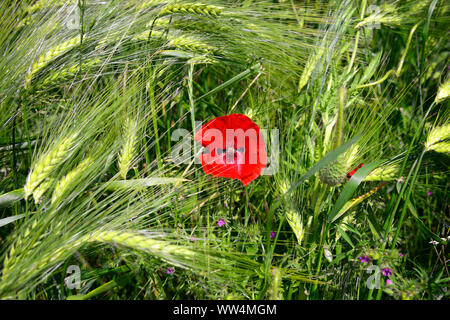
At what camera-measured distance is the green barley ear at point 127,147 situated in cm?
A: 89

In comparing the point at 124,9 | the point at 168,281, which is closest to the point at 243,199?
the point at 168,281

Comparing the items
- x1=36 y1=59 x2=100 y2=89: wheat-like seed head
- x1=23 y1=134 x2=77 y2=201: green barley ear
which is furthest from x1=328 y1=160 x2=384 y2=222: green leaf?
x1=36 y1=59 x2=100 y2=89: wheat-like seed head

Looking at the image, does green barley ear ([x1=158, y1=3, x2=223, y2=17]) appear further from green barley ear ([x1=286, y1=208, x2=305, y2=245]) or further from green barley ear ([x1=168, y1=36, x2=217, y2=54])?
green barley ear ([x1=286, y1=208, x2=305, y2=245])

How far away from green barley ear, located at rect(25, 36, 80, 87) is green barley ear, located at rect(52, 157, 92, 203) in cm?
26

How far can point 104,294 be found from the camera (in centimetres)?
97

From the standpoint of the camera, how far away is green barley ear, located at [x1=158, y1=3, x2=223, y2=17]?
3.20 ft

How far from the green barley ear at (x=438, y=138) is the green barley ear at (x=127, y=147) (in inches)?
26.4

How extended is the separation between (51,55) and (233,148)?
19.0 inches

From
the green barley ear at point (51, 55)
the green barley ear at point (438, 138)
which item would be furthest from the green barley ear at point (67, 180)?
the green barley ear at point (438, 138)

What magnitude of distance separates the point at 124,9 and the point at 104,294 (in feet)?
2.38

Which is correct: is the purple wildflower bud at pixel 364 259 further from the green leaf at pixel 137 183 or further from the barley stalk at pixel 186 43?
the barley stalk at pixel 186 43

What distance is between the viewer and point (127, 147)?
0.91m

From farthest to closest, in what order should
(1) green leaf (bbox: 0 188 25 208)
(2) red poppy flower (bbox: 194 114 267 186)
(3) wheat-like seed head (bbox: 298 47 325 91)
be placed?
(3) wheat-like seed head (bbox: 298 47 325 91) < (2) red poppy flower (bbox: 194 114 267 186) < (1) green leaf (bbox: 0 188 25 208)

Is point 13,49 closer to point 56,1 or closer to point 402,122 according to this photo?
point 56,1
